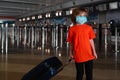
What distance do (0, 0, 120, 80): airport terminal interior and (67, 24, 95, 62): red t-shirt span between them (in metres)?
2.51

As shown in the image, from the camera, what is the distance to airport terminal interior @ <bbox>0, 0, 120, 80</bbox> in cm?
1028

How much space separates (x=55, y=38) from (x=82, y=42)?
584 inches

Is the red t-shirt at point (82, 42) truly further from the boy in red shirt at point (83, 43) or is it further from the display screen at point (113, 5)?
the display screen at point (113, 5)

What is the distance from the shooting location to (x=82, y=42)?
5.34m

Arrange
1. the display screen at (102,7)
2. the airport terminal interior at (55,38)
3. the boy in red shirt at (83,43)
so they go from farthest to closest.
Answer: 1. the display screen at (102,7)
2. the airport terminal interior at (55,38)
3. the boy in red shirt at (83,43)

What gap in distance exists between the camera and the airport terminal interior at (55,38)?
1028 cm

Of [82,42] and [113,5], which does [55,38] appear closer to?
[113,5]

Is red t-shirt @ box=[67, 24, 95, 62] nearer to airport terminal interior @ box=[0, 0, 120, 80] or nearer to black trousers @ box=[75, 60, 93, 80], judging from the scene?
black trousers @ box=[75, 60, 93, 80]

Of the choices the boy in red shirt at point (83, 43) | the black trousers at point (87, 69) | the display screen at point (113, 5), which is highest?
the display screen at point (113, 5)

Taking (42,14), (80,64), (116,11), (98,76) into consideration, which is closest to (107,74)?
(98,76)

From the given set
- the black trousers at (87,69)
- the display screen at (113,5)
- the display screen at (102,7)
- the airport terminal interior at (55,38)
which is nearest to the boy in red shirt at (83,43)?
the black trousers at (87,69)

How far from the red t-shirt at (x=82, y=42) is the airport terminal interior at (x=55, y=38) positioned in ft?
8.24

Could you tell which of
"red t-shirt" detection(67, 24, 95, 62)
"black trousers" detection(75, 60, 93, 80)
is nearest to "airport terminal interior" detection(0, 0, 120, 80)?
"black trousers" detection(75, 60, 93, 80)

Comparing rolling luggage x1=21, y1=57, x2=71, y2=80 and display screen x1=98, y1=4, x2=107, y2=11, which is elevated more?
display screen x1=98, y1=4, x2=107, y2=11
